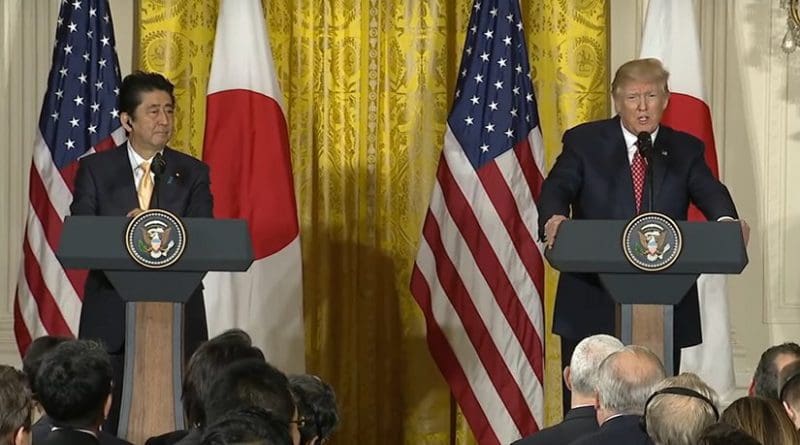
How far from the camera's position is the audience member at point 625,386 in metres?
3.97

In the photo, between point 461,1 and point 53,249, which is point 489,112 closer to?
point 461,1

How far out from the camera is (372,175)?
8344mm

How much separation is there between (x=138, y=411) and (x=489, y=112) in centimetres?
282

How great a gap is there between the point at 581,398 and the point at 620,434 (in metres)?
0.44

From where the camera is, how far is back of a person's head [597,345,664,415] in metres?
4.02

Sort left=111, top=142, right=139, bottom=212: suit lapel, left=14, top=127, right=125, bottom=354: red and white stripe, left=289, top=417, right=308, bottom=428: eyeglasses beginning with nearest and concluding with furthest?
left=289, top=417, right=308, bottom=428: eyeglasses, left=111, top=142, right=139, bottom=212: suit lapel, left=14, top=127, right=125, bottom=354: red and white stripe

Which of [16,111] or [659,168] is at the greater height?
[16,111]

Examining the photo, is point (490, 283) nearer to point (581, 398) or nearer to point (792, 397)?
point (581, 398)

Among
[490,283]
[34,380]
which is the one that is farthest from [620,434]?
[490,283]

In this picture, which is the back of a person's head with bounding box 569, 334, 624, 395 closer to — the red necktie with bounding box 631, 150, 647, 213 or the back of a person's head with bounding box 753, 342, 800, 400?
the back of a person's head with bounding box 753, 342, 800, 400

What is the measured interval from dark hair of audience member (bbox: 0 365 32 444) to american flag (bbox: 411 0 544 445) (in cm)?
432

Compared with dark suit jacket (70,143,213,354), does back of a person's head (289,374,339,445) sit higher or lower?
lower

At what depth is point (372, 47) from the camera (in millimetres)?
8367

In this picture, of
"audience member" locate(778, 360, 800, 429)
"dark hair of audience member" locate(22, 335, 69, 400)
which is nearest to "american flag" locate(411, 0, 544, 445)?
"dark hair of audience member" locate(22, 335, 69, 400)
